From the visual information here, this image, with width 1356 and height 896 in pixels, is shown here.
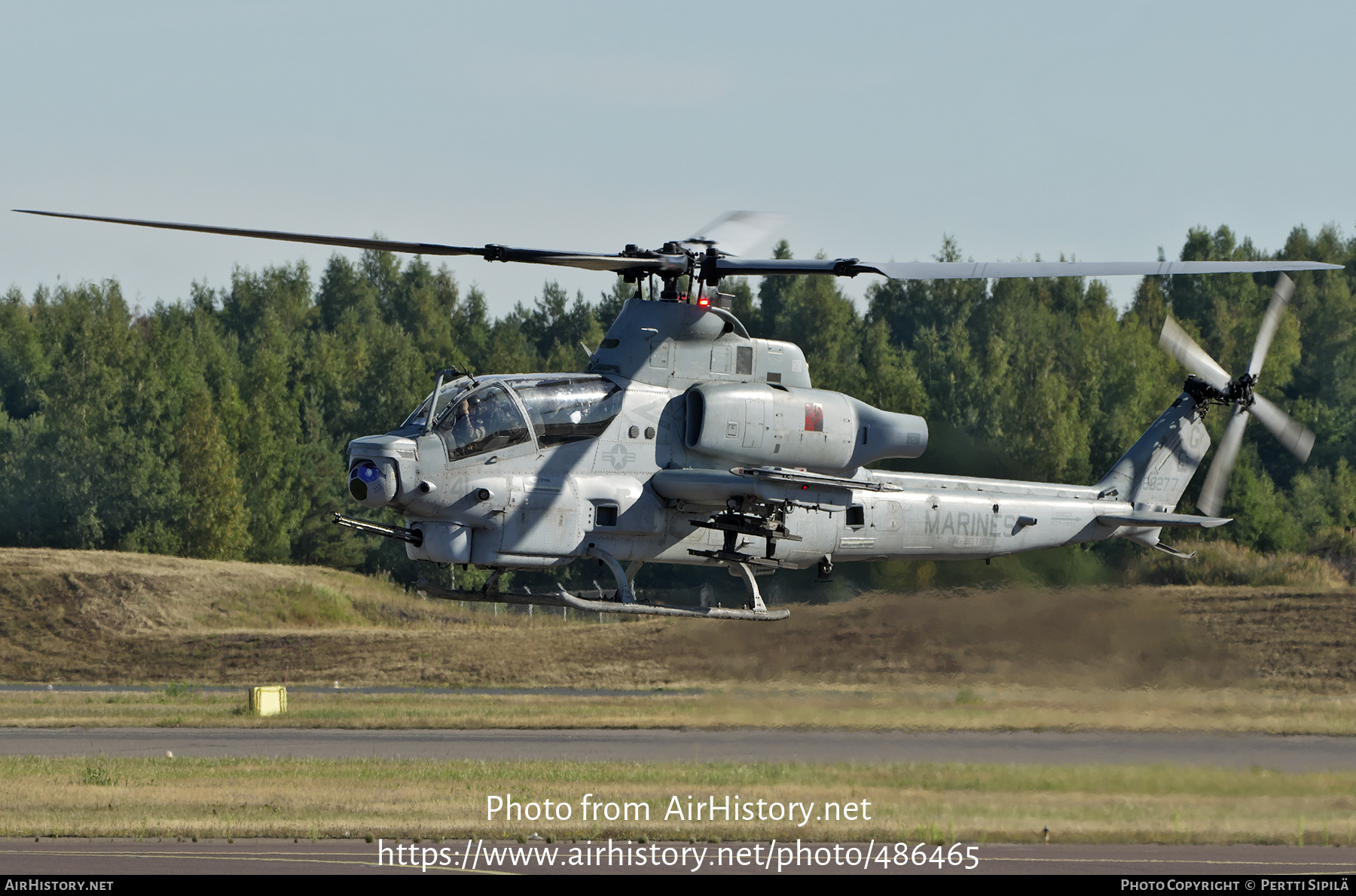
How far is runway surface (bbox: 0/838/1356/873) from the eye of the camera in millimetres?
13594

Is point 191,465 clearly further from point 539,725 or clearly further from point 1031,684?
point 1031,684

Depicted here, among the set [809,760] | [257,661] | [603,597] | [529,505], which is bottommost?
[257,661]

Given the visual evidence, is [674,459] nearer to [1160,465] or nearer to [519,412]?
[519,412]

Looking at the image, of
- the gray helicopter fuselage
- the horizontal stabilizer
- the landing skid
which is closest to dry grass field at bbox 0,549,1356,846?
the horizontal stabilizer

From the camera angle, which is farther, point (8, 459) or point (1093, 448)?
point (8, 459)

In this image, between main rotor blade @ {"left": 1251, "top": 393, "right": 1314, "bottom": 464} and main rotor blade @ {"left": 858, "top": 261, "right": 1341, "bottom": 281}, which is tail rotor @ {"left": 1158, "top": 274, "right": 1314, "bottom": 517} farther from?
main rotor blade @ {"left": 858, "top": 261, "right": 1341, "bottom": 281}

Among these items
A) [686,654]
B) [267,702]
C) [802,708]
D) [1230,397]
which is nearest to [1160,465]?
[1230,397]

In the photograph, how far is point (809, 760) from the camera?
2158cm

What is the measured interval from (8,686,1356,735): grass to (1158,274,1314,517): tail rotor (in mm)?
3274

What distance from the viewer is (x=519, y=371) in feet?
213

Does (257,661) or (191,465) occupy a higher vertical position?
(191,465)

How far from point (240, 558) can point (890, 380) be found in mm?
26671

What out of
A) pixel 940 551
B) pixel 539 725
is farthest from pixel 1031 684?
pixel 539 725

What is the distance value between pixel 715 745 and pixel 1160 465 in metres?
8.80
